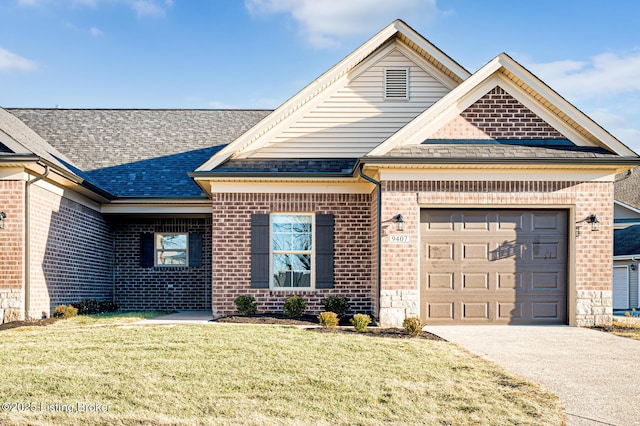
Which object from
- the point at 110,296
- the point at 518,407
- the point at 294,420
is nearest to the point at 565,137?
the point at 518,407

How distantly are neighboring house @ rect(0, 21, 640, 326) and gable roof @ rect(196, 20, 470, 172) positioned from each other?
0.03 metres

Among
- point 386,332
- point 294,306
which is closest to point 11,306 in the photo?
point 294,306

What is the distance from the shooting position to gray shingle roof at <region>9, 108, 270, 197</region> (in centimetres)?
1778

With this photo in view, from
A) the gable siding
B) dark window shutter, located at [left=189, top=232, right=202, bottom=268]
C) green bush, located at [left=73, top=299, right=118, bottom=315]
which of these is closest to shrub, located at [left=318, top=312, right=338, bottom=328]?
the gable siding

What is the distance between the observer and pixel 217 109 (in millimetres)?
21391

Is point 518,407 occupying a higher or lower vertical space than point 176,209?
lower

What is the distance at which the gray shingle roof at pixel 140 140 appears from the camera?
17781 mm

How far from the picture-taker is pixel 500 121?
44.2ft

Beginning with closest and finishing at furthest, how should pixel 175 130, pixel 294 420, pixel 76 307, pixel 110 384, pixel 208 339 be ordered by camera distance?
pixel 294 420 < pixel 110 384 < pixel 208 339 < pixel 76 307 < pixel 175 130

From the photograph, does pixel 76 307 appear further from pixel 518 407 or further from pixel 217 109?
pixel 518 407

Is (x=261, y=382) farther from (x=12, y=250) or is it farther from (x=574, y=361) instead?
(x=12, y=250)

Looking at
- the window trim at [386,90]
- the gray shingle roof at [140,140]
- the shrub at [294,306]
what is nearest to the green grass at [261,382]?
the shrub at [294,306]

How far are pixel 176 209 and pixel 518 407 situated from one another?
12.0 m

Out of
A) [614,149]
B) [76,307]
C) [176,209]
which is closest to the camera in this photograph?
[614,149]
